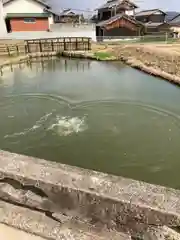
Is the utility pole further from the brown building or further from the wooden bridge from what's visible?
the brown building

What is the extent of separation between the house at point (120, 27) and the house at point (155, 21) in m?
2.98

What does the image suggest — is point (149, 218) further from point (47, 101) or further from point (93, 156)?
point (47, 101)

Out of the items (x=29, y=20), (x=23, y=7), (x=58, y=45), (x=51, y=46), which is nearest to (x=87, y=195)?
(x=51, y=46)

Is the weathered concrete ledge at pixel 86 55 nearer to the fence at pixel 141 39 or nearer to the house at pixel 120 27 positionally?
the fence at pixel 141 39

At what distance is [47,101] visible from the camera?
8.71 meters

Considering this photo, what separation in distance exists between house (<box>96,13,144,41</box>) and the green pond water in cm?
1675

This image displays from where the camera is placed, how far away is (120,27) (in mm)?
27016

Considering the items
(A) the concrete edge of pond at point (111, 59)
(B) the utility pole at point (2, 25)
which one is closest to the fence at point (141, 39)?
(A) the concrete edge of pond at point (111, 59)

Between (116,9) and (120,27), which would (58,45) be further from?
(116,9)

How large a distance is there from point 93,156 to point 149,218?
4.23 metres

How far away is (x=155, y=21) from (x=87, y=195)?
34728 millimetres

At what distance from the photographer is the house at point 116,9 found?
32.4 m

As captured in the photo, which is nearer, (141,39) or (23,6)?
(141,39)

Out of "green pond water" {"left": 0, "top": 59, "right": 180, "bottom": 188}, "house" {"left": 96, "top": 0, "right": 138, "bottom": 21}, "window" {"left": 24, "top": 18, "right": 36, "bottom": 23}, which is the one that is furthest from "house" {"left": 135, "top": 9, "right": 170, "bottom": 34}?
"green pond water" {"left": 0, "top": 59, "right": 180, "bottom": 188}
